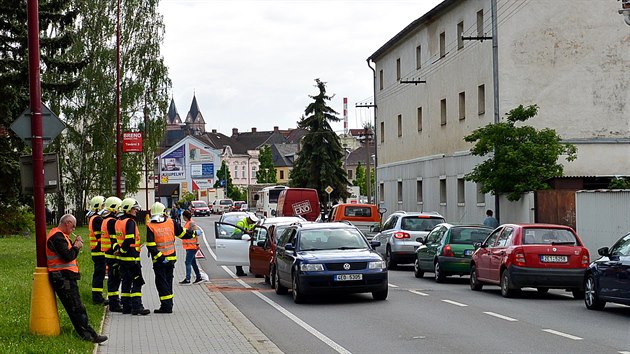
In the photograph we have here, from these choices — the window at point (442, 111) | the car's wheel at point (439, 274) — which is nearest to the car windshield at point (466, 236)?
the car's wheel at point (439, 274)

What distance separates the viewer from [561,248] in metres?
18.8

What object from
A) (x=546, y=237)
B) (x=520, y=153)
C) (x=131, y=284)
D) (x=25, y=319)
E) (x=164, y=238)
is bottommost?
(x=25, y=319)

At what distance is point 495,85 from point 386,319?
24.2 m

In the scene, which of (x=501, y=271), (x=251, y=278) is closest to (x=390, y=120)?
(x=251, y=278)

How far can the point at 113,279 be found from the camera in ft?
53.2

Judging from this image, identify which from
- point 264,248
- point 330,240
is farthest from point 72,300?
point 264,248

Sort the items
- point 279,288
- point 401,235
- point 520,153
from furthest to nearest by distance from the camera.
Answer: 1. point 520,153
2. point 401,235
3. point 279,288

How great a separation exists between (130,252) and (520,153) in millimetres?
18421

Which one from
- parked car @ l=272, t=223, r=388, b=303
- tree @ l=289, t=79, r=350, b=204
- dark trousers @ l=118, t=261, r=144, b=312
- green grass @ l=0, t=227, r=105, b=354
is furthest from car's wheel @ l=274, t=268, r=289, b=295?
tree @ l=289, t=79, r=350, b=204

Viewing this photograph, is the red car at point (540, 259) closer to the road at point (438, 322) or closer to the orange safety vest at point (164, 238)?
the road at point (438, 322)

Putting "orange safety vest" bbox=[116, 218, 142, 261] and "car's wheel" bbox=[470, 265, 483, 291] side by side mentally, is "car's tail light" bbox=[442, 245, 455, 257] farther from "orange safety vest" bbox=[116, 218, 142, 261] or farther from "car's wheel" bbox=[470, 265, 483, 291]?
"orange safety vest" bbox=[116, 218, 142, 261]

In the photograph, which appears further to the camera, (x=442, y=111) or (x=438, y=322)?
(x=442, y=111)

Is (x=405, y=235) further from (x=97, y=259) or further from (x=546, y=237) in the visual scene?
(x=97, y=259)

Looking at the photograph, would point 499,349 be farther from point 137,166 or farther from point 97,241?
point 137,166
